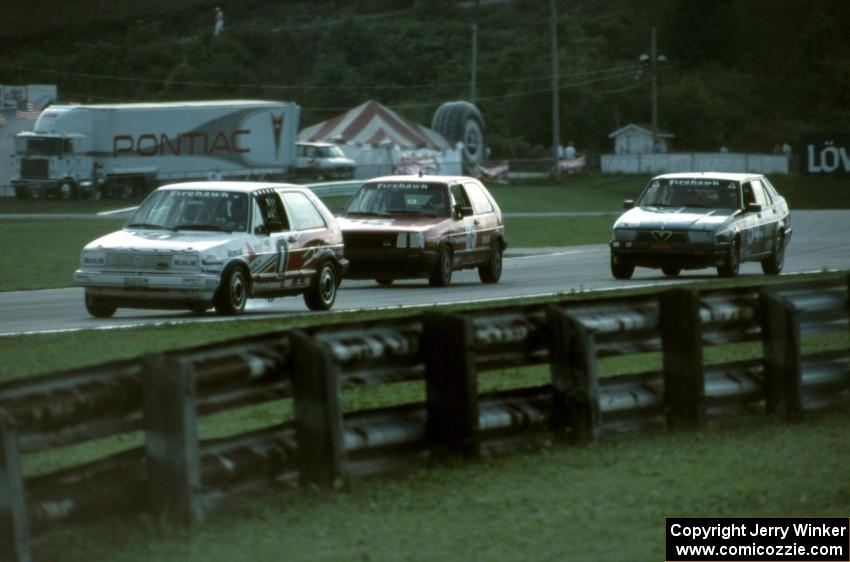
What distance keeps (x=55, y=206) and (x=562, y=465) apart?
155ft

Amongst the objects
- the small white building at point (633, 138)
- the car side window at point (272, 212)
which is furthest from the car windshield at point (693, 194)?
the small white building at point (633, 138)

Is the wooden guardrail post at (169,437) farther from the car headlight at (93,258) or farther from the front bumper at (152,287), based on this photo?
the car headlight at (93,258)

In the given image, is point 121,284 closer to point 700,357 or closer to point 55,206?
point 700,357

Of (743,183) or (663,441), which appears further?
(743,183)

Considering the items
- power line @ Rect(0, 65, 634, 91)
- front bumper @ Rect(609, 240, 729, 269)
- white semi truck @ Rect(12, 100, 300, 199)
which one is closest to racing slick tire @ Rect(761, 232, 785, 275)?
front bumper @ Rect(609, 240, 729, 269)

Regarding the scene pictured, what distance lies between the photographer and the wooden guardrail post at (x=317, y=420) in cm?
803

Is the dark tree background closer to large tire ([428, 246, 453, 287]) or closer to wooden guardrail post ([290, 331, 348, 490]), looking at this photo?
large tire ([428, 246, 453, 287])

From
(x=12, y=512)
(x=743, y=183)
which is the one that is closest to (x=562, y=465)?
(x=12, y=512)

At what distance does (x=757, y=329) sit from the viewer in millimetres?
10789

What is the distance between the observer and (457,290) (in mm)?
24062

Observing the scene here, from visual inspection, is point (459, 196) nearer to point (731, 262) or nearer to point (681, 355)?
point (731, 262)

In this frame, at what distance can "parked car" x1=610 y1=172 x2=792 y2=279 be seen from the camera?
81.7 ft

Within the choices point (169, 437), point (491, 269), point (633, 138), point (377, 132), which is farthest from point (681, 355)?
point (633, 138)

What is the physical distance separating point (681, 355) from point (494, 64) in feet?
400
